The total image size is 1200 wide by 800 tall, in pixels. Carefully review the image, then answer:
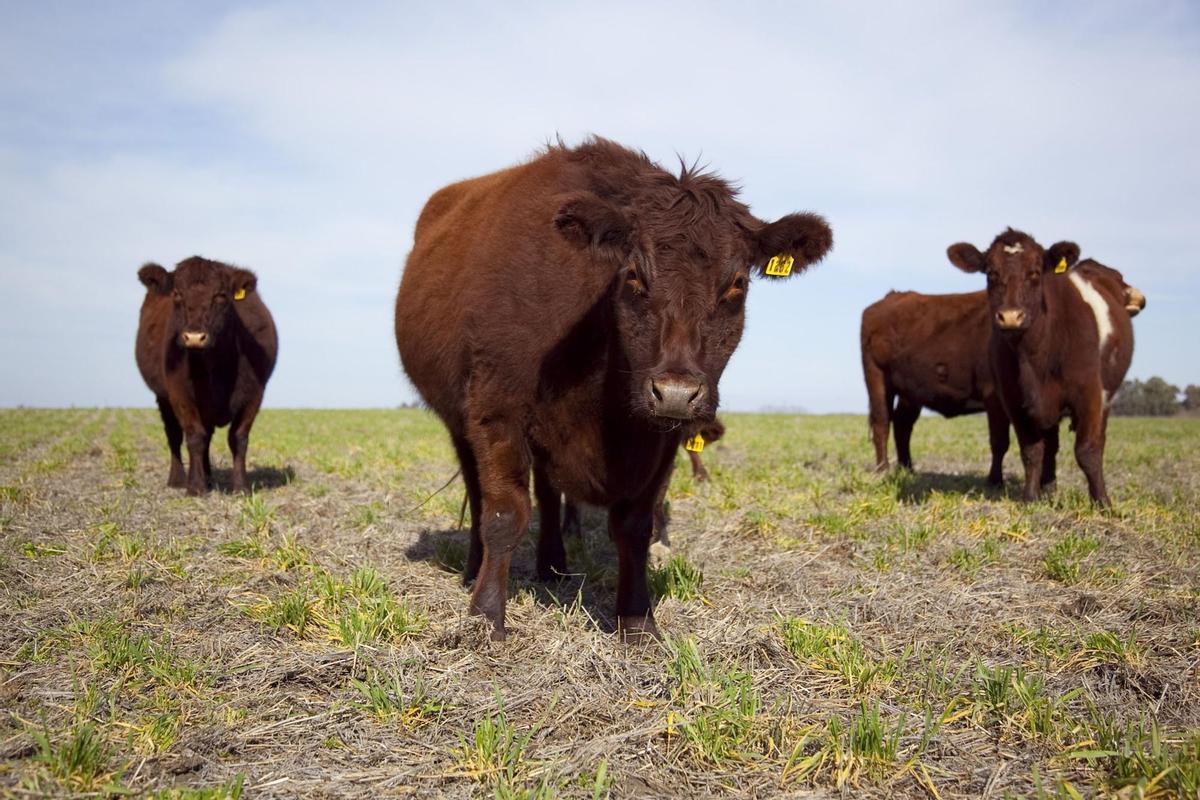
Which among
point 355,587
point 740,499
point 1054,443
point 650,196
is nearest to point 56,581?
point 355,587

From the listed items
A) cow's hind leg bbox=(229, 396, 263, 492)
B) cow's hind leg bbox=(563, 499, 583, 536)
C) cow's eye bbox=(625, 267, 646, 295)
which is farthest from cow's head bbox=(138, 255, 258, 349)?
cow's eye bbox=(625, 267, 646, 295)

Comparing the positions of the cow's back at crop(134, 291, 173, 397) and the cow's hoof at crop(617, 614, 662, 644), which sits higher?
the cow's back at crop(134, 291, 173, 397)

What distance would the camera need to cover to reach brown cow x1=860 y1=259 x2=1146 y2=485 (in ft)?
38.8

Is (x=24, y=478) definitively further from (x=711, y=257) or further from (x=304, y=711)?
(x=711, y=257)

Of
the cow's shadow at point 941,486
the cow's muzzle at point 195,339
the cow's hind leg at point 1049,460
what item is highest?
the cow's muzzle at point 195,339

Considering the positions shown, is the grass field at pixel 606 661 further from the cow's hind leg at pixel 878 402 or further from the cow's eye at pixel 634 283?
the cow's hind leg at pixel 878 402

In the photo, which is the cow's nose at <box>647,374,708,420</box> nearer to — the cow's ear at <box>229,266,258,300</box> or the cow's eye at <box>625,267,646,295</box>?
the cow's eye at <box>625,267,646,295</box>

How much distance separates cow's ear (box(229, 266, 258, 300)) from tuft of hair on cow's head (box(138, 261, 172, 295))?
97 centimetres

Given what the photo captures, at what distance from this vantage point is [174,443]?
37.5 ft

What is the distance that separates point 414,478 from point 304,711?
849cm

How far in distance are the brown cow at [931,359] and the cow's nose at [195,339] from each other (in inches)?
384

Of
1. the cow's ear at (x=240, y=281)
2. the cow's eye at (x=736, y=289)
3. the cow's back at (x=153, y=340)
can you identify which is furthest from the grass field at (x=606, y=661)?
the cow's back at (x=153, y=340)

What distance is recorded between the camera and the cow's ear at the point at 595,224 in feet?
14.0

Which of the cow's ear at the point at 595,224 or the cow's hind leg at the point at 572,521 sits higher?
the cow's ear at the point at 595,224
